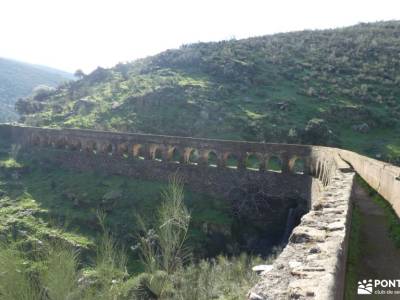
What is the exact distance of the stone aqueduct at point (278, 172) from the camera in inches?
185

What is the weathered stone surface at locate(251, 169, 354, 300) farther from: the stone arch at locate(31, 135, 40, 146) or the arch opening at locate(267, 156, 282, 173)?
the stone arch at locate(31, 135, 40, 146)

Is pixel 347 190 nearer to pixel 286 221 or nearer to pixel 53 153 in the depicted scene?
pixel 286 221

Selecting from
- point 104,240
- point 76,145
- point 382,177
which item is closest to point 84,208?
point 104,240

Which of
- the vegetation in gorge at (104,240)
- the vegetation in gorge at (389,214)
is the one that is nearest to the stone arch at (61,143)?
the vegetation in gorge at (104,240)

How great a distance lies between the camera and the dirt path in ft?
21.2

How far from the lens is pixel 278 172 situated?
23.7 m

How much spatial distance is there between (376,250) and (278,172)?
53.3ft

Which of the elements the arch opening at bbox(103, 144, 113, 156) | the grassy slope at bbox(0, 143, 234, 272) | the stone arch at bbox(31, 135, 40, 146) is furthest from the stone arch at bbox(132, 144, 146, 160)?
the stone arch at bbox(31, 135, 40, 146)

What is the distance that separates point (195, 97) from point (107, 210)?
2168 cm

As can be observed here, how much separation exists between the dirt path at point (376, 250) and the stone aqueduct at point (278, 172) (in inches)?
20.5

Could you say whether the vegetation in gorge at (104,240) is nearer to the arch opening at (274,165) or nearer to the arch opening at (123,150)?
the arch opening at (123,150)

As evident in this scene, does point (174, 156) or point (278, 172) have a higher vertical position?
point (278, 172)

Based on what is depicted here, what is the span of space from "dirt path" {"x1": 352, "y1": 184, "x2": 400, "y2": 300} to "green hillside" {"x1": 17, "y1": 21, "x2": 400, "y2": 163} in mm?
24111

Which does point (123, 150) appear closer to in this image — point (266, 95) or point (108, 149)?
point (108, 149)
